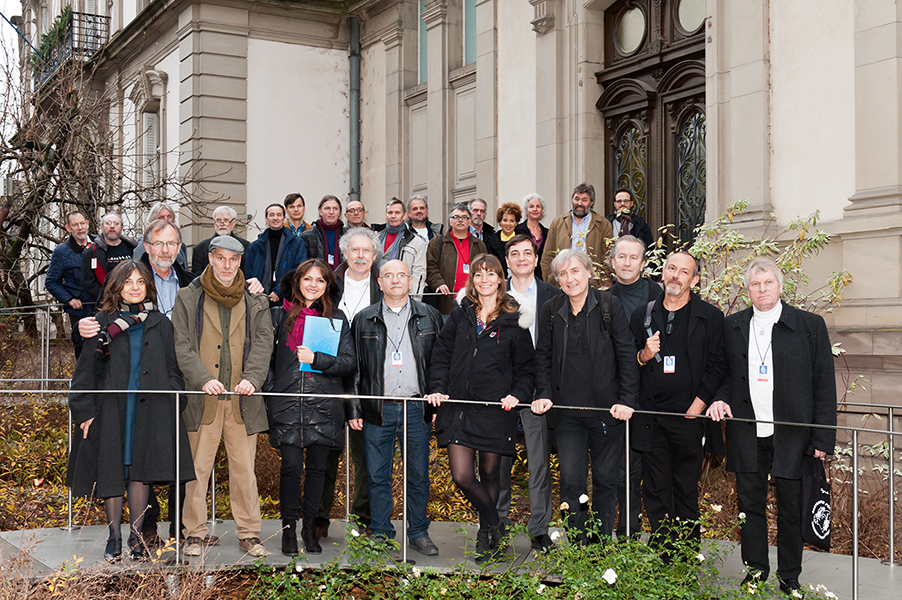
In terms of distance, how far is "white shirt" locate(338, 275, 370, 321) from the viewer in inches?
256

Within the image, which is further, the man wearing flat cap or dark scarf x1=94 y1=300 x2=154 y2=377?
the man wearing flat cap

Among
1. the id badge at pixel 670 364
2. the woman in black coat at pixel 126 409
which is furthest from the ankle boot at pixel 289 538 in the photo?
the id badge at pixel 670 364

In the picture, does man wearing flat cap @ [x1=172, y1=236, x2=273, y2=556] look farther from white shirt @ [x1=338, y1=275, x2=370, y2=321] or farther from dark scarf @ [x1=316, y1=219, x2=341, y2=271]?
dark scarf @ [x1=316, y1=219, x2=341, y2=271]

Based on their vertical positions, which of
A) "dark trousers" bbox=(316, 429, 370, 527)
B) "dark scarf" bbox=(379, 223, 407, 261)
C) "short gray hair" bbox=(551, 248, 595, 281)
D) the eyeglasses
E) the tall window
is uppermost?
the tall window

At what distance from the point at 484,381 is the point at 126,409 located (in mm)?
2233

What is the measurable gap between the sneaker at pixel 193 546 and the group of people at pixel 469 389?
0.03 metres

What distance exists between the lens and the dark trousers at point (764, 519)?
5113mm

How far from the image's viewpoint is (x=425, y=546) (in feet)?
19.7

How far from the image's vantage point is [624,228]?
9383 mm

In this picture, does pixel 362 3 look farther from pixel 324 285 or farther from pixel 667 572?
pixel 667 572

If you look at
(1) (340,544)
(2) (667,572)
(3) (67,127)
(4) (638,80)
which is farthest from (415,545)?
(3) (67,127)

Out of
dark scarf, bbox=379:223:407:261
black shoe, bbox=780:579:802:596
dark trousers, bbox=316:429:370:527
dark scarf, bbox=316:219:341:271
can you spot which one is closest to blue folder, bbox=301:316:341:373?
dark trousers, bbox=316:429:370:527

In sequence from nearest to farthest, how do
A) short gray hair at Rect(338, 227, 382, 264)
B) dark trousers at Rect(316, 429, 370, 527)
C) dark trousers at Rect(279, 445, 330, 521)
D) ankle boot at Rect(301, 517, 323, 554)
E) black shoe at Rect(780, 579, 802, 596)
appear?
black shoe at Rect(780, 579, 802, 596) < dark trousers at Rect(279, 445, 330, 521) < ankle boot at Rect(301, 517, 323, 554) < dark trousers at Rect(316, 429, 370, 527) < short gray hair at Rect(338, 227, 382, 264)

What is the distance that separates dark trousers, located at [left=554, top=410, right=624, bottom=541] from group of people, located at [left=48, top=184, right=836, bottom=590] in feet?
0.04
